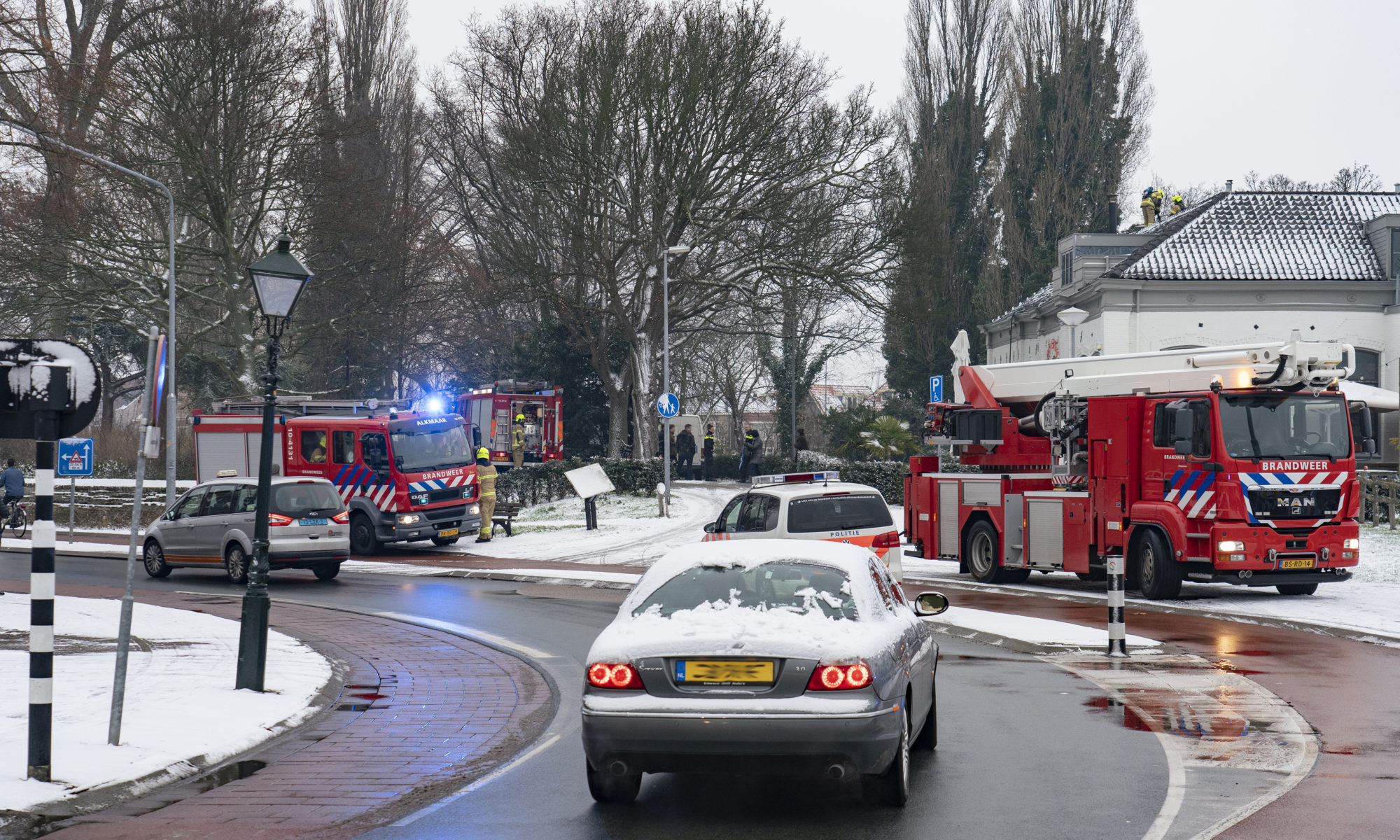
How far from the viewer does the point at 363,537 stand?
94.2 ft

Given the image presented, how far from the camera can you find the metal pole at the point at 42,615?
7406 millimetres

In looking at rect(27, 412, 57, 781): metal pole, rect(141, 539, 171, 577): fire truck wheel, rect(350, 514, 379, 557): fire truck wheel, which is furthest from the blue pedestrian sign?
rect(27, 412, 57, 781): metal pole

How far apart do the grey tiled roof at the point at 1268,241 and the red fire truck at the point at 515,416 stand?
60.6 ft

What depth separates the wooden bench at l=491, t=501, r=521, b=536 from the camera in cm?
3200

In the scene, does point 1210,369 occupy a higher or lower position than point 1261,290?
lower

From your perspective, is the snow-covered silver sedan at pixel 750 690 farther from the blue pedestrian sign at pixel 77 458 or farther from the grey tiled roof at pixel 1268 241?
the grey tiled roof at pixel 1268 241

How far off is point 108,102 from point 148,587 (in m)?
15.4

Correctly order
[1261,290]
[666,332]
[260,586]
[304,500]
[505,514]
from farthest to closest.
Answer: [1261,290]
[666,332]
[505,514]
[304,500]
[260,586]

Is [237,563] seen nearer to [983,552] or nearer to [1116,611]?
[983,552]

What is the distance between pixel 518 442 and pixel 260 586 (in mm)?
32087

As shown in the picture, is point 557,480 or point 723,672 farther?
Result: point 557,480

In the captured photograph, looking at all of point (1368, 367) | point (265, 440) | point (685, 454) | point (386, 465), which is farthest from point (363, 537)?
point (1368, 367)

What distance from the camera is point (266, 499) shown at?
1163 centimetres

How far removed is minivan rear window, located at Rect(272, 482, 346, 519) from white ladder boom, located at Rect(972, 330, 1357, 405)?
36.8ft
